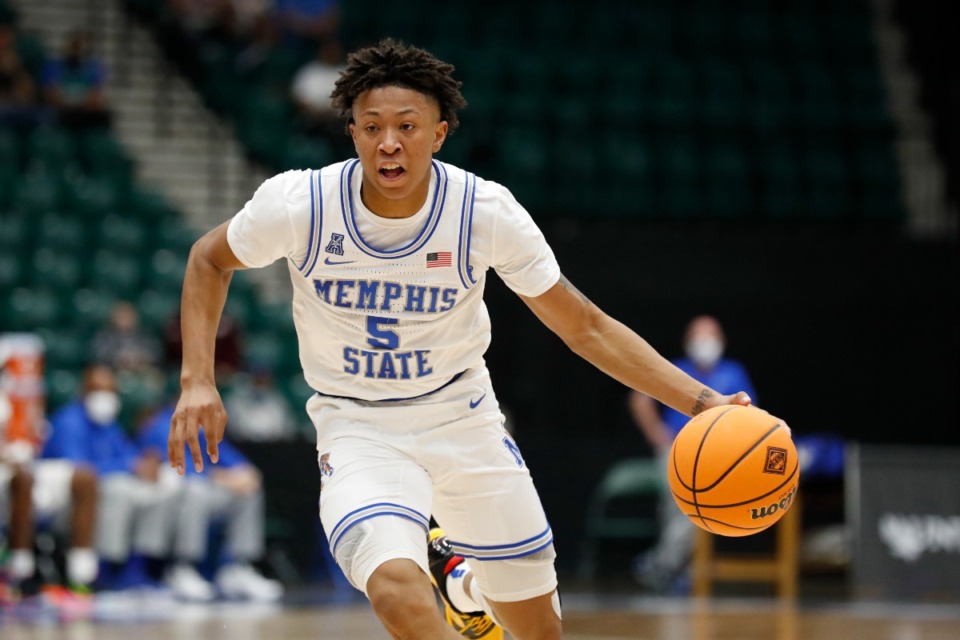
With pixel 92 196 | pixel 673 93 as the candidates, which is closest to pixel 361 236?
pixel 92 196

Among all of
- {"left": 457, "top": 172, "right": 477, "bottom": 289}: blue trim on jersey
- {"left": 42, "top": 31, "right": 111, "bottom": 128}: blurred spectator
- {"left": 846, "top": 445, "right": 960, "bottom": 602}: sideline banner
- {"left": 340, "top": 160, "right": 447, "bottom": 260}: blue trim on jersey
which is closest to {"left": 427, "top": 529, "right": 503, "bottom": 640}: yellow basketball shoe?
{"left": 457, "top": 172, "right": 477, "bottom": 289}: blue trim on jersey

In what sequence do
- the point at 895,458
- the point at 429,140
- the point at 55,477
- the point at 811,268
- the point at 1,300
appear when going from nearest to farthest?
the point at 429,140 → the point at 55,477 → the point at 895,458 → the point at 1,300 → the point at 811,268

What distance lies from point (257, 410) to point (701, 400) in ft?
26.1

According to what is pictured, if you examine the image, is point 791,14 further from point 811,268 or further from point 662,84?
point 811,268

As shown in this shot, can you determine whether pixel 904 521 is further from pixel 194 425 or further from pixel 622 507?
pixel 194 425

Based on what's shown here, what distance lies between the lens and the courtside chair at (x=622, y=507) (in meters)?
13.3

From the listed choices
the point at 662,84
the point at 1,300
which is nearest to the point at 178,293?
the point at 1,300

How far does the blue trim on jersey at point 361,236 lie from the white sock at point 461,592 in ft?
4.78

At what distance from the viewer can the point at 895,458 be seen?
12148 millimetres

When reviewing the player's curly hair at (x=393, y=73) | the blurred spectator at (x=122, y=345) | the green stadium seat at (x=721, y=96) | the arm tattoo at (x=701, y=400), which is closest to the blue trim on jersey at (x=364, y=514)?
A: the arm tattoo at (x=701, y=400)

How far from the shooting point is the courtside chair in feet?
43.7

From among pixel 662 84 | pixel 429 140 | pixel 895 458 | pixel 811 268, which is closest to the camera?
pixel 429 140

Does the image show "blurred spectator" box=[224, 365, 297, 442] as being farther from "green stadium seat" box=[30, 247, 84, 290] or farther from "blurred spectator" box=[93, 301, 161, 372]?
"green stadium seat" box=[30, 247, 84, 290]

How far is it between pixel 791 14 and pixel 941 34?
1.85m
